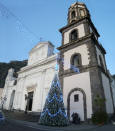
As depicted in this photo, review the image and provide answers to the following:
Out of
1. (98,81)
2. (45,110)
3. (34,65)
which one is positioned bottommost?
(45,110)

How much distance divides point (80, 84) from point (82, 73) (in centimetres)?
136

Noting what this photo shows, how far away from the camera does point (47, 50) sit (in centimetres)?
2252

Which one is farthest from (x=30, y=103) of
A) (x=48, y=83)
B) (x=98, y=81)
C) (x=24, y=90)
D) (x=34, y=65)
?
(x=98, y=81)

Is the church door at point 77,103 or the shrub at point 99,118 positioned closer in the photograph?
the shrub at point 99,118

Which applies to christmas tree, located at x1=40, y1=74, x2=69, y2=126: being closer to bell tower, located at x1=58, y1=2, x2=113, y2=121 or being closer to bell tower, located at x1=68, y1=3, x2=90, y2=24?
bell tower, located at x1=58, y1=2, x2=113, y2=121

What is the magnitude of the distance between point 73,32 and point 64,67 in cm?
665

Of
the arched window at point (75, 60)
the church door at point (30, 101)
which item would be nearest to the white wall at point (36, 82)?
the church door at point (30, 101)

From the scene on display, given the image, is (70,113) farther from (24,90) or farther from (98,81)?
(24,90)

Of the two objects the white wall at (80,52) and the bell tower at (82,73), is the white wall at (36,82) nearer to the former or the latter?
the white wall at (80,52)

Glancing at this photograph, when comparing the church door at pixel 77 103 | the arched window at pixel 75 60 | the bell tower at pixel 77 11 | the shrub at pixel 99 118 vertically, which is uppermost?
the bell tower at pixel 77 11

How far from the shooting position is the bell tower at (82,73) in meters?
11.8

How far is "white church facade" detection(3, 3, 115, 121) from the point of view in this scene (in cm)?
1221

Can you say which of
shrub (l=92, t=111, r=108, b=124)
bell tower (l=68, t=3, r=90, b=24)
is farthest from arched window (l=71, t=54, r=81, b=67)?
bell tower (l=68, t=3, r=90, b=24)

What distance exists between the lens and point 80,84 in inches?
518
